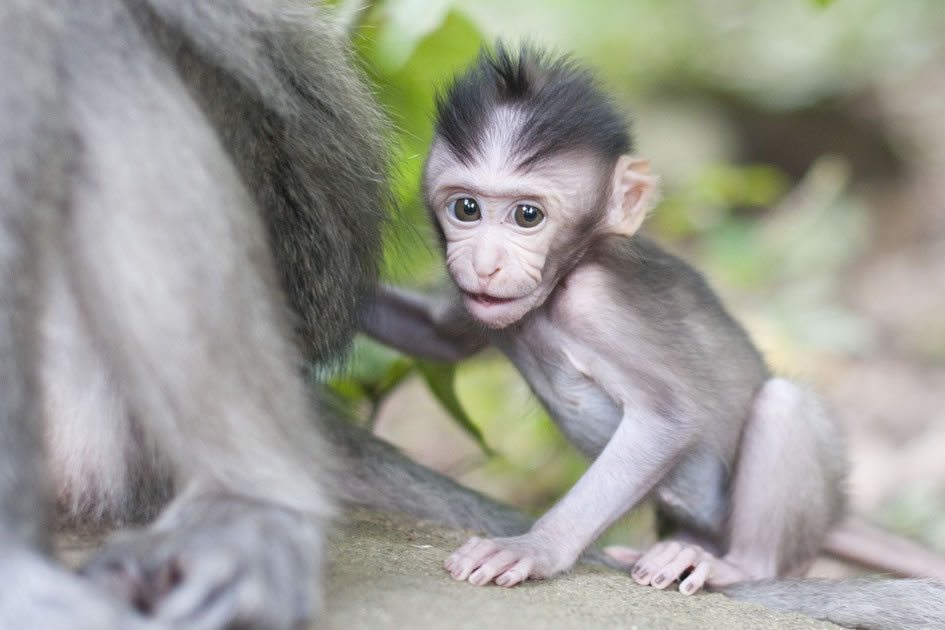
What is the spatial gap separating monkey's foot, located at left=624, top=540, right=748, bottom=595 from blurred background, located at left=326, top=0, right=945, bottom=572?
44.0 inches

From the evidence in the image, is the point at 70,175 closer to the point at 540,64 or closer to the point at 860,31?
the point at 540,64

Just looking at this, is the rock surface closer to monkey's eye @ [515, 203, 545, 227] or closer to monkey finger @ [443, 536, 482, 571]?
monkey finger @ [443, 536, 482, 571]

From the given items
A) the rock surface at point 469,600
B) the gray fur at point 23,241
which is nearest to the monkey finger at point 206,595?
the gray fur at point 23,241

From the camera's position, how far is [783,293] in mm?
8797

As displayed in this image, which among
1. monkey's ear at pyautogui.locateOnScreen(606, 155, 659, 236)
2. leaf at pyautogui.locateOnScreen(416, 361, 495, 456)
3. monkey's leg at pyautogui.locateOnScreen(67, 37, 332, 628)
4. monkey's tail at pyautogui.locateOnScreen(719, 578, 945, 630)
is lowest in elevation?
leaf at pyautogui.locateOnScreen(416, 361, 495, 456)

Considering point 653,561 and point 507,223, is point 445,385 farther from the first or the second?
point 653,561

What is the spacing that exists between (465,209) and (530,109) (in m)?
0.41

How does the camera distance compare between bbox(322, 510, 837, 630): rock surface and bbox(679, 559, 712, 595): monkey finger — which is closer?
bbox(322, 510, 837, 630): rock surface

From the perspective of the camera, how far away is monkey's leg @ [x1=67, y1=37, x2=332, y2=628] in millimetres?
2357

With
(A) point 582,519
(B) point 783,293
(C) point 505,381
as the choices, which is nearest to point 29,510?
(A) point 582,519

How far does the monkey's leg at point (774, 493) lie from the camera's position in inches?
160

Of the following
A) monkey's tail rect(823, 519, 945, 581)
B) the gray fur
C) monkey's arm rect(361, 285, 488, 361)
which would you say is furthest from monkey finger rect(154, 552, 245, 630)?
monkey's tail rect(823, 519, 945, 581)

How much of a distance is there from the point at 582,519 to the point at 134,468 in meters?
1.41

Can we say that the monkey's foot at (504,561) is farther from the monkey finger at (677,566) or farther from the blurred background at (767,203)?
the blurred background at (767,203)
